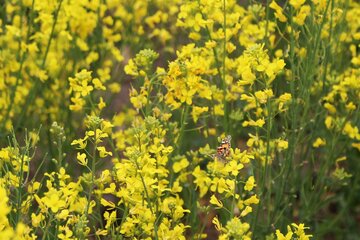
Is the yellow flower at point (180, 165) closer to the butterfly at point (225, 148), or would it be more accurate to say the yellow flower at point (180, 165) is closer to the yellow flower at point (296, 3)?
the butterfly at point (225, 148)

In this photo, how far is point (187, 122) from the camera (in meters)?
3.77

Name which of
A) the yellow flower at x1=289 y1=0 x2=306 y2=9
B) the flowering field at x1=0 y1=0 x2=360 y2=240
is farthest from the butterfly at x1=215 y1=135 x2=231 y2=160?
the yellow flower at x1=289 y1=0 x2=306 y2=9

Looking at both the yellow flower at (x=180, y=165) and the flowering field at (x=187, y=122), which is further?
the yellow flower at (x=180, y=165)

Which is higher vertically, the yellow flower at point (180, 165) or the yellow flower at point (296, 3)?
the yellow flower at point (296, 3)

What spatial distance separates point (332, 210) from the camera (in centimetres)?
543

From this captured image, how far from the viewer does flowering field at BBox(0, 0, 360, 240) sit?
2938 millimetres

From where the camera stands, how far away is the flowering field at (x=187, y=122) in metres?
2.94

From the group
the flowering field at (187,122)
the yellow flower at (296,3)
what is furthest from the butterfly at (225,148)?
the yellow flower at (296,3)

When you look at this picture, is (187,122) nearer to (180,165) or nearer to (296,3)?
(180,165)

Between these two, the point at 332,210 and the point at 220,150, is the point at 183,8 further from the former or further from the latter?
the point at 332,210

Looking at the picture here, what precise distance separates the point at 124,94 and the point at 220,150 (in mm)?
3498

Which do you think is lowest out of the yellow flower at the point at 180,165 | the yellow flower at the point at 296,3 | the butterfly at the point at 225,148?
the yellow flower at the point at 180,165

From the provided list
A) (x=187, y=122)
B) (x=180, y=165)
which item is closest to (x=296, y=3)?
(x=187, y=122)

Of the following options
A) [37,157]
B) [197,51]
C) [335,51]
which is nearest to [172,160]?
[197,51]
